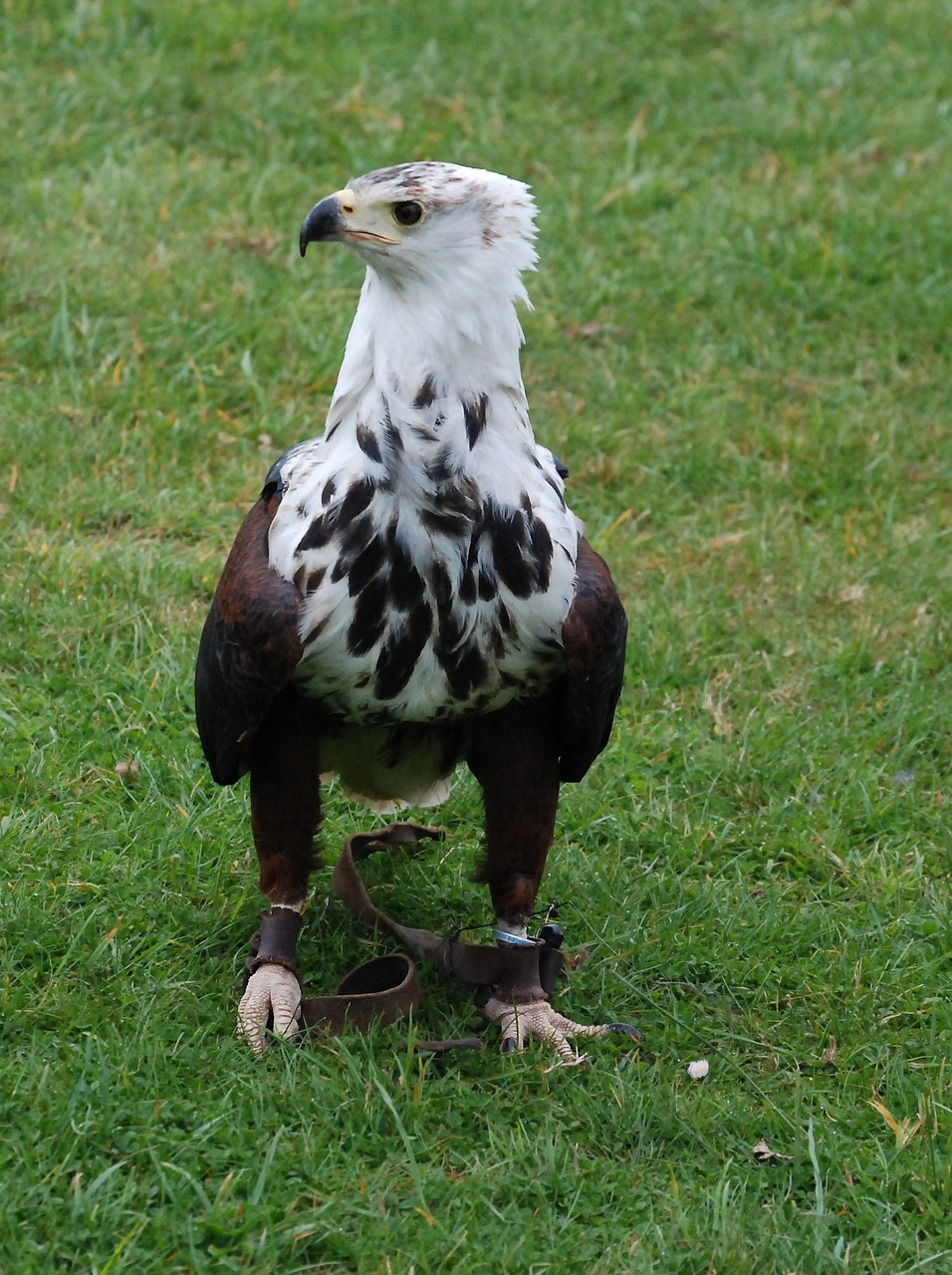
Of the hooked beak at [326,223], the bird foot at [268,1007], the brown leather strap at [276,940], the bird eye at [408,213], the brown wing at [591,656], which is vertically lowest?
the bird foot at [268,1007]

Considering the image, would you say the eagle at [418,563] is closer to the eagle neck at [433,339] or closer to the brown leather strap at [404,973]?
the eagle neck at [433,339]

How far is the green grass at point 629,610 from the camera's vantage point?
3467 millimetres

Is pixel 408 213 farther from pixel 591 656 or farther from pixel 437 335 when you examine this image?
pixel 591 656

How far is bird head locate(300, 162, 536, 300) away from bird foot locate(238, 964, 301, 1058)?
164 cm

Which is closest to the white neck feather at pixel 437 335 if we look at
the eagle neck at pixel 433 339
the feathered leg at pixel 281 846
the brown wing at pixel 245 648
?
the eagle neck at pixel 433 339

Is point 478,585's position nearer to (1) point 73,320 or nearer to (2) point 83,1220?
(2) point 83,1220

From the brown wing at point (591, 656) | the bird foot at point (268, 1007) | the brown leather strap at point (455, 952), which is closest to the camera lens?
the brown wing at point (591, 656)

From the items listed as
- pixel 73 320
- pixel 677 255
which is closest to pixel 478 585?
pixel 73 320

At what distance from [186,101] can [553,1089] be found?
5.96 meters

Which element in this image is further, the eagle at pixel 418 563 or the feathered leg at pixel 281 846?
the feathered leg at pixel 281 846

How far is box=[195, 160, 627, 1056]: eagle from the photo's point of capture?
3461mm

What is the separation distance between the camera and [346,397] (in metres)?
3.57

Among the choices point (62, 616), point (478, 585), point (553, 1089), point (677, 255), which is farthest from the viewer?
point (677, 255)

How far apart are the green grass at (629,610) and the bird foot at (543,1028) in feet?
0.23
